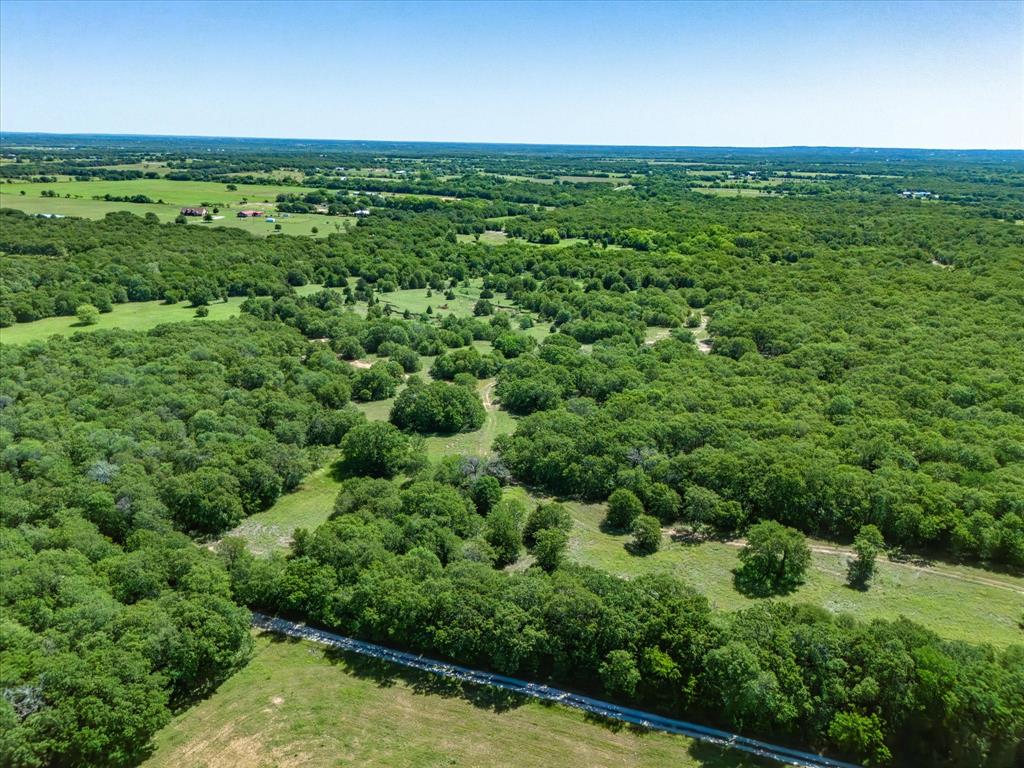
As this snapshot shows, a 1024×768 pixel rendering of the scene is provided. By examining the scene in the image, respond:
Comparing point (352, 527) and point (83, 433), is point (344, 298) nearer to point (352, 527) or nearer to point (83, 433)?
point (83, 433)

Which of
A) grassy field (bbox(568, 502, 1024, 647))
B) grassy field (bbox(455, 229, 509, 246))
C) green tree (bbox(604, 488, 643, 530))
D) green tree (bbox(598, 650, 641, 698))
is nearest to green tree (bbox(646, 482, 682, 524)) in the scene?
green tree (bbox(604, 488, 643, 530))

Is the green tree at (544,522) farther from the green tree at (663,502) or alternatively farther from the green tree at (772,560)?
the green tree at (772,560)

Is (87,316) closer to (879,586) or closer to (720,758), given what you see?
(720,758)

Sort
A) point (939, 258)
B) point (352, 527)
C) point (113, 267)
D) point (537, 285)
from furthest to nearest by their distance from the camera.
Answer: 1. point (939, 258)
2. point (537, 285)
3. point (113, 267)
4. point (352, 527)

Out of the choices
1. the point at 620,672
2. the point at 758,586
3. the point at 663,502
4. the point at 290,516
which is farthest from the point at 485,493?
the point at 758,586

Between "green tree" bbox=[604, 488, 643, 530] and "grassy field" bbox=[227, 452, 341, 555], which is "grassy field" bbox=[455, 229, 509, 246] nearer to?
"grassy field" bbox=[227, 452, 341, 555]

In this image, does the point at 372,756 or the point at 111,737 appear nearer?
the point at 111,737

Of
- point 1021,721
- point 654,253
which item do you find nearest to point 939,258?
point 654,253
